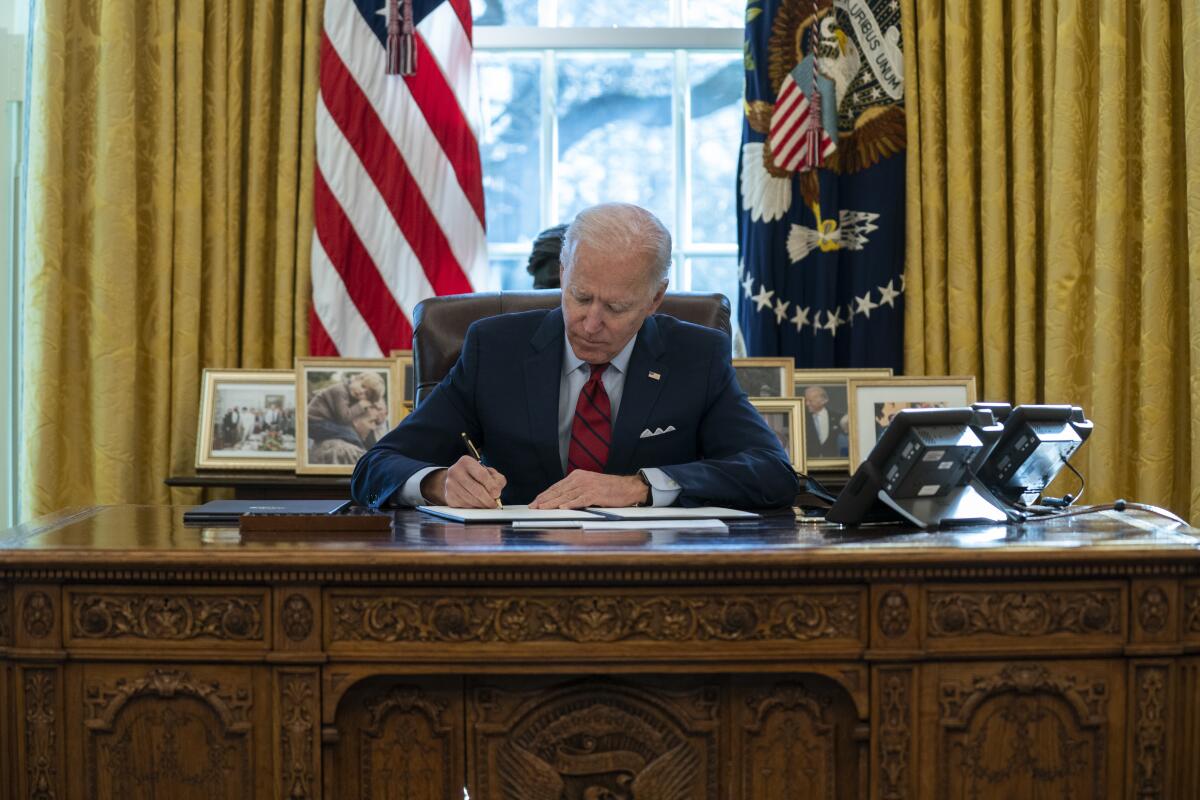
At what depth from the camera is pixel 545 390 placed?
110 inches

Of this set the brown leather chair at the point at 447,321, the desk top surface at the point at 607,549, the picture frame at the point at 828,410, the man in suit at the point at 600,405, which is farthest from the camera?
the picture frame at the point at 828,410

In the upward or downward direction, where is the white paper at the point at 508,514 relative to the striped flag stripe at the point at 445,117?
downward

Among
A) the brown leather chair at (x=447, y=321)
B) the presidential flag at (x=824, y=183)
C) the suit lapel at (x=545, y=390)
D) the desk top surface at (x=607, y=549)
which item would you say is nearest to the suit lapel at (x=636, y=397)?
the suit lapel at (x=545, y=390)

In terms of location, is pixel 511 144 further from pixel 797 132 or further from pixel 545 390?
pixel 545 390

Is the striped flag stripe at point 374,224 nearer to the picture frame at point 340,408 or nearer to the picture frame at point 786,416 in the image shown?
the picture frame at point 340,408

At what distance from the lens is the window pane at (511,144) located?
14.8 ft

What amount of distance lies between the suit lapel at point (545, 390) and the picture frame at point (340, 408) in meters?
1.13

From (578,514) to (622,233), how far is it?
2.13 feet

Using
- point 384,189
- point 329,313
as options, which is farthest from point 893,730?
point 384,189

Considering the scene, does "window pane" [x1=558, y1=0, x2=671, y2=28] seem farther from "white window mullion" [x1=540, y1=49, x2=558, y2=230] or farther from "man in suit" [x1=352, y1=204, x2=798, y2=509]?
"man in suit" [x1=352, y1=204, x2=798, y2=509]

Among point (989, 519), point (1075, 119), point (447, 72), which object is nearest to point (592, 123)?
point (447, 72)

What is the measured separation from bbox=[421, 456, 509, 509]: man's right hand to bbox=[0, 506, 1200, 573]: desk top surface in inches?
11.3

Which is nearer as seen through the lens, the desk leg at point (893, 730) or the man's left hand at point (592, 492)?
the desk leg at point (893, 730)

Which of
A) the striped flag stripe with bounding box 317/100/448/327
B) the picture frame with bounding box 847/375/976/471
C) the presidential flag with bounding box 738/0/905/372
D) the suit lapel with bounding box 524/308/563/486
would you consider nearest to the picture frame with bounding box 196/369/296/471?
the striped flag stripe with bounding box 317/100/448/327
